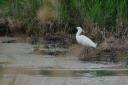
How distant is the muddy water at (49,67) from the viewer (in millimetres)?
8891

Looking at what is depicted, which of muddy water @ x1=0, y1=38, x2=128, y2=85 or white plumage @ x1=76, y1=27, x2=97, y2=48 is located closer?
muddy water @ x1=0, y1=38, x2=128, y2=85

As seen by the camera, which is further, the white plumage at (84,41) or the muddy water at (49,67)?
the white plumage at (84,41)

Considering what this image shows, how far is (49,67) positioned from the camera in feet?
36.2

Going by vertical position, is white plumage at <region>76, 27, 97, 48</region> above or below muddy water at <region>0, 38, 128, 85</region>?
above

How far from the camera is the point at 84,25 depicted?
15086mm

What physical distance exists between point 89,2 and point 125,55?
2.99 metres

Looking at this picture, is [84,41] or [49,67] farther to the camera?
[84,41]

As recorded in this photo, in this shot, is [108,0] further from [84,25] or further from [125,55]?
[125,55]

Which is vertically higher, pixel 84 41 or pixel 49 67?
pixel 84 41

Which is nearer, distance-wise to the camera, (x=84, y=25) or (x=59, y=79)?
(x=59, y=79)

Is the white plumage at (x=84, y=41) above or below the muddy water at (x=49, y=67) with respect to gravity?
above

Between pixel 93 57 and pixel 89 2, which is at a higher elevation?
pixel 89 2

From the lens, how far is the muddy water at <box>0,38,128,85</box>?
8.89 metres

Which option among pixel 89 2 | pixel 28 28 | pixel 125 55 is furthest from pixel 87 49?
pixel 28 28
